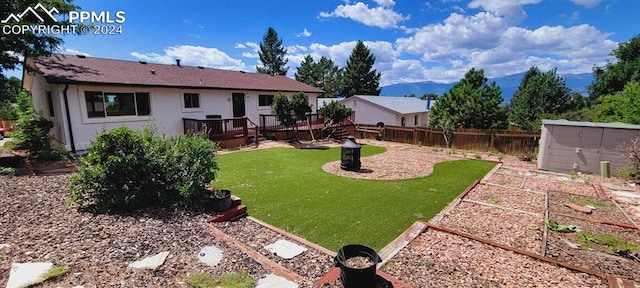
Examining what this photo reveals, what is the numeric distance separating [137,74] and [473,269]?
47.4 ft

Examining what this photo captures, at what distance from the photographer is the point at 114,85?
1063cm

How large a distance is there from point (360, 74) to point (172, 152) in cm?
4230

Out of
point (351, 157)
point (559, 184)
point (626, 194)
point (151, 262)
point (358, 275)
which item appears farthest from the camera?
point (351, 157)

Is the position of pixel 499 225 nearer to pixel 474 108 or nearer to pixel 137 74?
pixel 474 108

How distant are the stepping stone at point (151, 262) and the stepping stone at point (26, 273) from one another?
2.28ft

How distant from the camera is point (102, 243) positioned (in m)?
3.16

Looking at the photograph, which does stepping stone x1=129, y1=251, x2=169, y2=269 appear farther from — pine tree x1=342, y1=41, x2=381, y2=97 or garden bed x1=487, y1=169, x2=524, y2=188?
pine tree x1=342, y1=41, x2=381, y2=97

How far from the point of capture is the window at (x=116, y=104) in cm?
1055

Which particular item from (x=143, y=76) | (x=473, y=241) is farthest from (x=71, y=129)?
(x=473, y=241)

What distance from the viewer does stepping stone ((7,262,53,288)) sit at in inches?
91.3

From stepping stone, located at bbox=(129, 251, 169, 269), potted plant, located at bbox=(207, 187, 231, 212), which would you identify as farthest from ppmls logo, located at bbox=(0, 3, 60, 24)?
stepping stone, located at bbox=(129, 251, 169, 269)

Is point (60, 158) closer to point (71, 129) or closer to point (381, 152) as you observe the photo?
point (71, 129)

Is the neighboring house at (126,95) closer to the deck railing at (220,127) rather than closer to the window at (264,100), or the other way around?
the window at (264,100)

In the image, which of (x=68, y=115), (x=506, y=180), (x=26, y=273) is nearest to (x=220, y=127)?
(x=68, y=115)
